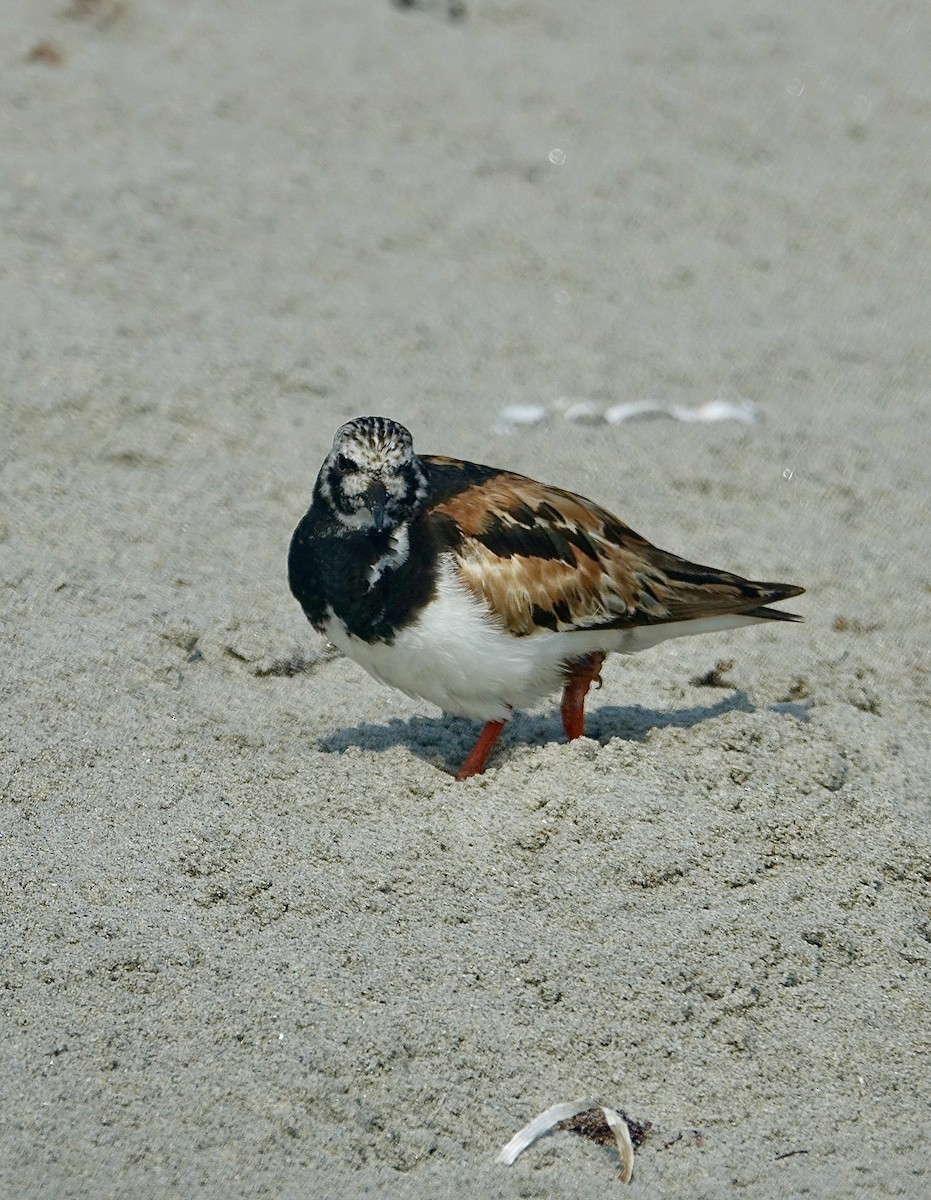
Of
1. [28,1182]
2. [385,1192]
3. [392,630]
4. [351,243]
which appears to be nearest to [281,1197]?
[385,1192]

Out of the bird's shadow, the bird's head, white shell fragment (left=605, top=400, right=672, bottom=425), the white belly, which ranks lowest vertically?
the bird's shadow

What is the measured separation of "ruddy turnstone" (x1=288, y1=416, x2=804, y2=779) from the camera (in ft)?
14.8

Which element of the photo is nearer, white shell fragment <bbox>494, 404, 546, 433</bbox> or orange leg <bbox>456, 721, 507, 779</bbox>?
orange leg <bbox>456, 721, 507, 779</bbox>

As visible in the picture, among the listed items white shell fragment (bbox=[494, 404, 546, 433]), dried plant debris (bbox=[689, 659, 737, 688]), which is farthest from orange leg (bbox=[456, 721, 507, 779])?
white shell fragment (bbox=[494, 404, 546, 433])

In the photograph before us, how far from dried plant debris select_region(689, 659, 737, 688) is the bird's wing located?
390 millimetres

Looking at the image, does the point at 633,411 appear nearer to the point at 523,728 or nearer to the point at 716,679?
the point at 716,679

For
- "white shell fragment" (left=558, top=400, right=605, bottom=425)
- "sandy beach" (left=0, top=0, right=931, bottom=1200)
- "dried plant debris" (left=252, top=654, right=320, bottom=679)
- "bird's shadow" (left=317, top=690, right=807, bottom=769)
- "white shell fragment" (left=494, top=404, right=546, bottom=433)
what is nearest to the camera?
"sandy beach" (left=0, top=0, right=931, bottom=1200)

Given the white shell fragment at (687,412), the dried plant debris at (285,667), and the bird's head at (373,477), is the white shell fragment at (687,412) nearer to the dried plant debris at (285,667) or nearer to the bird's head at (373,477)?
the dried plant debris at (285,667)

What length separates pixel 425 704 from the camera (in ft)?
18.0

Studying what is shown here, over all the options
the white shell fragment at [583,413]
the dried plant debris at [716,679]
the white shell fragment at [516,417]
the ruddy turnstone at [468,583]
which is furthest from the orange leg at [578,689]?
the white shell fragment at [583,413]

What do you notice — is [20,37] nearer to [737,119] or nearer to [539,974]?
[737,119]

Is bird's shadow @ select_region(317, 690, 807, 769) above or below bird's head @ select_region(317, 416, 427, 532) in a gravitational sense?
below

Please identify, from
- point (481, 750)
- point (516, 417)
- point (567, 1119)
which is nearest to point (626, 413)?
point (516, 417)

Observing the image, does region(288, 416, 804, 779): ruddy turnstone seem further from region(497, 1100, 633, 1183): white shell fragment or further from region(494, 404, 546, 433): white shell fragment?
region(494, 404, 546, 433): white shell fragment
